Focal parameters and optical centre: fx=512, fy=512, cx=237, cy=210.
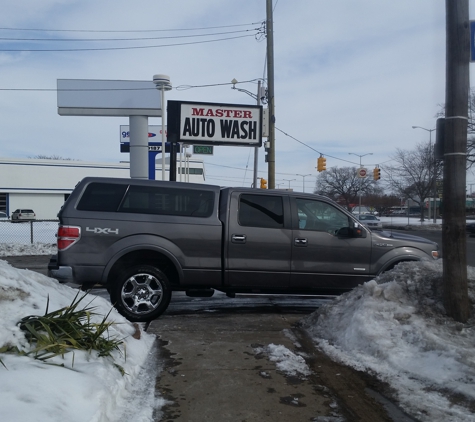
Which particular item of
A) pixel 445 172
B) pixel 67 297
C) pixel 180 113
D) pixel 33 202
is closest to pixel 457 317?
pixel 445 172

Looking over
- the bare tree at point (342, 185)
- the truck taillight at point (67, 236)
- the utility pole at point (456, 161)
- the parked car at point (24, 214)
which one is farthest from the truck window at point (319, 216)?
the bare tree at point (342, 185)

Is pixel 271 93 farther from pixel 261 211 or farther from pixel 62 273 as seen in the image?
pixel 62 273

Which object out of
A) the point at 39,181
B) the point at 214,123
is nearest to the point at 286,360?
the point at 214,123

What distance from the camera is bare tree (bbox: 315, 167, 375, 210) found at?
62.6 metres

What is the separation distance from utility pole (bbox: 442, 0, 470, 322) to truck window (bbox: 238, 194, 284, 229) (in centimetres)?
260

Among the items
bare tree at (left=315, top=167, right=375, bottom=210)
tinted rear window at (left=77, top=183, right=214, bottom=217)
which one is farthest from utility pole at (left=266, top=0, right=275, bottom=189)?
bare tree at (left=315, top=167, right=375, bottom=210)

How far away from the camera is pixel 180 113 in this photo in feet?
46.5

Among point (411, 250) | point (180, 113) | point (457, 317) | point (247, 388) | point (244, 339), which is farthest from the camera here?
point (180, 113)

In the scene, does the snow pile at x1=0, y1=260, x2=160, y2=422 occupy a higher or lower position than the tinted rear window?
lower

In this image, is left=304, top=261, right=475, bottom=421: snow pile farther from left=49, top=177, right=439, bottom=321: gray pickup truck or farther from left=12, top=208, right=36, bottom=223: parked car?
left=12, top=208, right=36, bottom=223: parked car

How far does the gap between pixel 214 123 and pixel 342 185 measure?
52.1 meters

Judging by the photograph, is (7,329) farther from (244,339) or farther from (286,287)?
(286,287)

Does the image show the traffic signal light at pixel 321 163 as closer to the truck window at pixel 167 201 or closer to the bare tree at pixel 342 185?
the truck window at pixel 167 201

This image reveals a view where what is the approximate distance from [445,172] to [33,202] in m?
51.6
